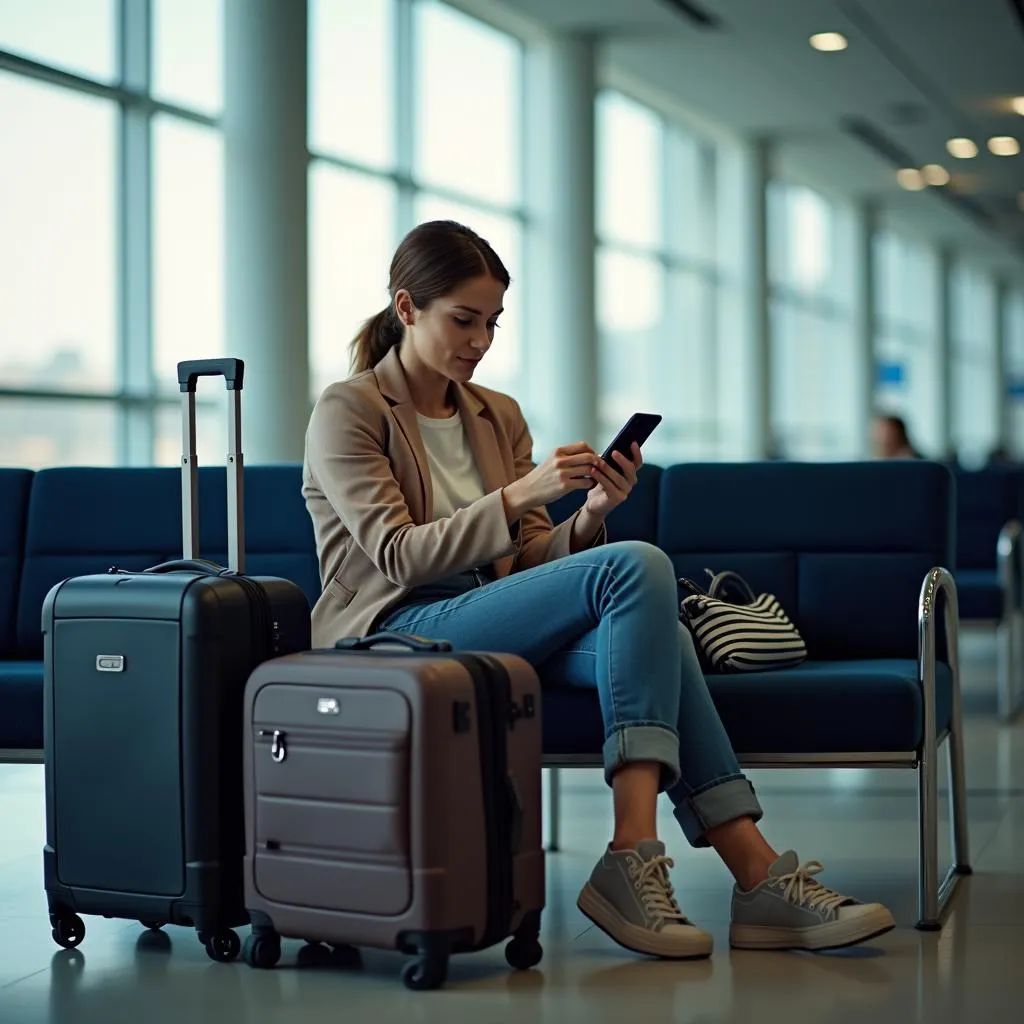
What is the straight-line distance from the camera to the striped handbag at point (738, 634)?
274 cm

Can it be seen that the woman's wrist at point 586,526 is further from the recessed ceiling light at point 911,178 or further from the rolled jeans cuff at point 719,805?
the recessed ceiling light at point 911,178

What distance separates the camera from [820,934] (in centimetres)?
239

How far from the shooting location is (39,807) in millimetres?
3887

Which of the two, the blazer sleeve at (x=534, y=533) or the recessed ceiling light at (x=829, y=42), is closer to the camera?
the blazer sleeve at (x=534, y=533)

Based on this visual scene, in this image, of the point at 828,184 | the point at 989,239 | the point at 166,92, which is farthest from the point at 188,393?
the point at 989,239

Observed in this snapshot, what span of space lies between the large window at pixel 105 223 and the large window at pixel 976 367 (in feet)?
60.5

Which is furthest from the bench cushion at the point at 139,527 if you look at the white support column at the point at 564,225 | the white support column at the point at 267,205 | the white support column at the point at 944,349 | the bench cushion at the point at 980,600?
the white support column at the point at 944,349

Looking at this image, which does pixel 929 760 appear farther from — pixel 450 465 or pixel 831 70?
pixel 831 70

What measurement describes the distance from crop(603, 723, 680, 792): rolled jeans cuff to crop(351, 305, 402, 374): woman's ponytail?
832 mm

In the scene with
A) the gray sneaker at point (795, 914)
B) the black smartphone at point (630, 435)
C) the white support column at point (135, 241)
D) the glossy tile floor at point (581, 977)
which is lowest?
the glossy tile floor at point (581, 977)

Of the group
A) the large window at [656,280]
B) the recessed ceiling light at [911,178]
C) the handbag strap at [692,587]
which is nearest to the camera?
the handbag strap at [692,587]

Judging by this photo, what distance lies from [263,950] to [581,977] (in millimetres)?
477

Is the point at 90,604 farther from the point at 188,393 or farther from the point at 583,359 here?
the point at 583,359

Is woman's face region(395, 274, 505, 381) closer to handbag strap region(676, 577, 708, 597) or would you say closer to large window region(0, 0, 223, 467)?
handbag strap region(676, 577, 708, 597)
